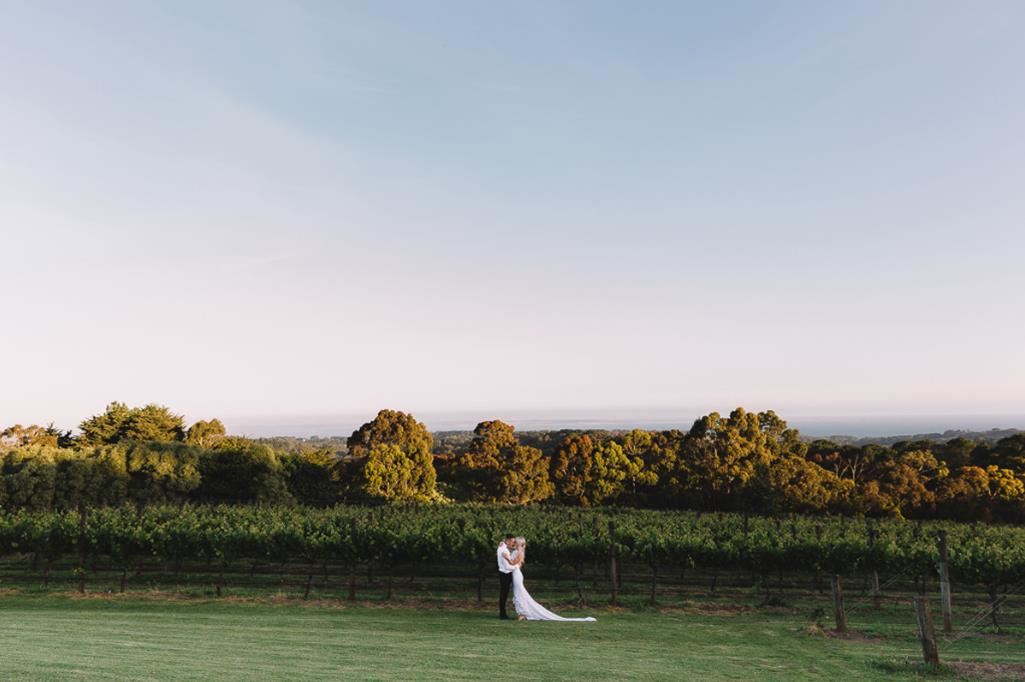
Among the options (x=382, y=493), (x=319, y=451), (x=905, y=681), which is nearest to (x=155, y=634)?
(x=905, y=681)

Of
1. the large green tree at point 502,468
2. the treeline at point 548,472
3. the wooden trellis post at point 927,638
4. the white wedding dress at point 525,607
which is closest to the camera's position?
the wooden trellis post at point 927,638

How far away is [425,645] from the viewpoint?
11.1 metres

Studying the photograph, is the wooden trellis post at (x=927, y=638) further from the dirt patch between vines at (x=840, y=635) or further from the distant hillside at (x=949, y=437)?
the distant hillside at (x=949, y=437)

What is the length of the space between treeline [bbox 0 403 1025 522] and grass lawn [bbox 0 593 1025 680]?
22131mm

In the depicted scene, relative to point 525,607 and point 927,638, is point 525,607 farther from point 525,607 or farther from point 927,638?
point 927,638

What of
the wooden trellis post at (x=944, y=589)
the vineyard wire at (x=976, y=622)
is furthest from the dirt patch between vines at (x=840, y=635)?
the wooden trellis post at (x=944, y=589)

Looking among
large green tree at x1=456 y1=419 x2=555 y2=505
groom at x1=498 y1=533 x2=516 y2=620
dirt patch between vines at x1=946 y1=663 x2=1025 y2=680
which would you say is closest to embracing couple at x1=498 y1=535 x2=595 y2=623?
groom at x1=498 y1=533 x2=516 y2=620

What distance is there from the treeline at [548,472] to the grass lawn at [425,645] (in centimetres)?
2213

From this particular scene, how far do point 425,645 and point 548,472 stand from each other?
32.3 m

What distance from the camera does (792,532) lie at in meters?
21.5

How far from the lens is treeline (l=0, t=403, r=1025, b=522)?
36.1 meters

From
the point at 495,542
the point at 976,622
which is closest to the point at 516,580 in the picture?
the point at 495,542

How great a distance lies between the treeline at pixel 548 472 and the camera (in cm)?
3612

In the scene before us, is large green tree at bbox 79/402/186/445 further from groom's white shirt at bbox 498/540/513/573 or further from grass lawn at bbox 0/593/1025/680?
groom's white shirt at bbox 498/540/513/573
